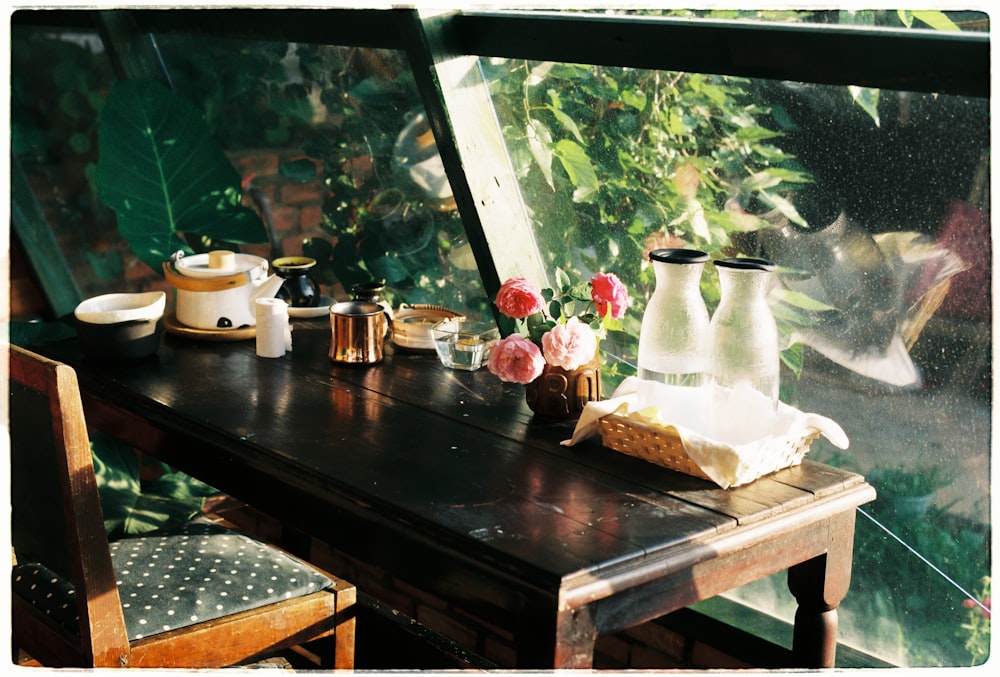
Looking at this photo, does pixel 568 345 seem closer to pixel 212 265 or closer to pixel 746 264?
pixel 746 264

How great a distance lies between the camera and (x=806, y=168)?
7.10 feet

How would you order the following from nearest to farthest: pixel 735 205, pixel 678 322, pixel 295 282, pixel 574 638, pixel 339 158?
pixel 574 638 → pixel 678 322 → pixel 735 205 → pixel 295 282 → pixel 339 158

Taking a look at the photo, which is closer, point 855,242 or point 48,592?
point 48,592

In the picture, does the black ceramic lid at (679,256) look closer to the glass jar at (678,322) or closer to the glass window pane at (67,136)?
the glass jar at (678,322)

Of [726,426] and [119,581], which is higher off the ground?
[726,426]

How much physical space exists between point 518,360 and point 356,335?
492 mm

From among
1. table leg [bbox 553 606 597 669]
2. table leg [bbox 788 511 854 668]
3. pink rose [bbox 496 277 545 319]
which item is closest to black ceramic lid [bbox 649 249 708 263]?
pink rose [bbox 496 277 545 319]

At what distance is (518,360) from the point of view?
2.06 meters

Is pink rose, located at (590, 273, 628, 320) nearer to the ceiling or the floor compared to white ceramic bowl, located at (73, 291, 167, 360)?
nearer to the ceiling

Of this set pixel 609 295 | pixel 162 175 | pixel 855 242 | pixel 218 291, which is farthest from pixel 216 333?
pixel 855 242

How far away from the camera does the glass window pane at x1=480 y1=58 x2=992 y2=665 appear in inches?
78.7

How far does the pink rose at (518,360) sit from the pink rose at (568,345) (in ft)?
0.07

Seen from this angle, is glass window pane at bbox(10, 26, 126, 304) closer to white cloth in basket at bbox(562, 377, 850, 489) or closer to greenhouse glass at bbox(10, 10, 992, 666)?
greenhouse glass at bbox(10, 10, 992, 666)

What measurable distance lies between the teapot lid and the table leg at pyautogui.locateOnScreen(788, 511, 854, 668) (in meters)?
1.40
